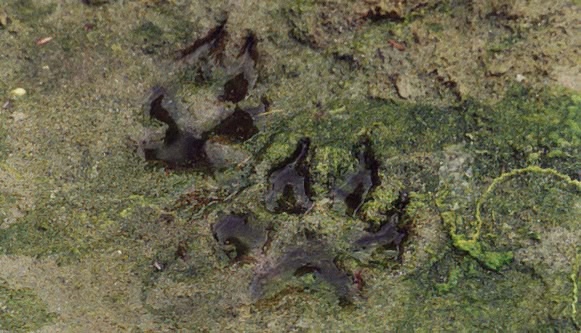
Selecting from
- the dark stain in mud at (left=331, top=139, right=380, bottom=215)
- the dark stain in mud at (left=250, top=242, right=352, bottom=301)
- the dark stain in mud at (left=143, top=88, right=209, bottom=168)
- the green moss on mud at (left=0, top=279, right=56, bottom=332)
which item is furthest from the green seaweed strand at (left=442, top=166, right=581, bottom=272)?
the green moss on mud at (left=0, top=279, right=56, bottom=332)

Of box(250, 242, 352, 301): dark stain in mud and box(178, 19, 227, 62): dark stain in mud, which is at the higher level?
box(178, 19, 227, 62): dark stain in mud

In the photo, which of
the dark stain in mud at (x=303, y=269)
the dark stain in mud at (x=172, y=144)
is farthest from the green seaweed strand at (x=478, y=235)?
the dark stain in mud at (x=172, y=144)

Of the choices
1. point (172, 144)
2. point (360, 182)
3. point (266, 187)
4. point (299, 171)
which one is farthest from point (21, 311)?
point (360, 182)

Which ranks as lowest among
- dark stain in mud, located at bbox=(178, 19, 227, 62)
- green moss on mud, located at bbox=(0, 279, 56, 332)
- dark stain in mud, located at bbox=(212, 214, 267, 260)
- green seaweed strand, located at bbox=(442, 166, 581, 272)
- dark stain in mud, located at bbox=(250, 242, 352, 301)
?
green moss on mud, located at bbox=(0, 279, 56, 332)

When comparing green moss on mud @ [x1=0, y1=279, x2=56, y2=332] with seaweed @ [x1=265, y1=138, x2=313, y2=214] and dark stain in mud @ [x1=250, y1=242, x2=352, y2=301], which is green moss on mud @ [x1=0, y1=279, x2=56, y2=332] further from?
seaweed @ [x1=265, y1=138, x2=313, y2=214]

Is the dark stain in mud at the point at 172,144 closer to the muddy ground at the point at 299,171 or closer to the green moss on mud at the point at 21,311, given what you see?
the muddy ground at the point at 299,171

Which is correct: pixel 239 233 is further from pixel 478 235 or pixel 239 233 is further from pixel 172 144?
pixel 478 235

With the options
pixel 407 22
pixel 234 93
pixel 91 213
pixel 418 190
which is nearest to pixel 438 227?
pixel 418 190

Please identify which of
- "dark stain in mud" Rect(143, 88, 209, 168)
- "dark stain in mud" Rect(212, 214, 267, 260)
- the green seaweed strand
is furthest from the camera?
"dark stain in mud" Rect(143, 88, 209, 168)

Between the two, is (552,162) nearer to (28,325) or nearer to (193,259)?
(193,259)

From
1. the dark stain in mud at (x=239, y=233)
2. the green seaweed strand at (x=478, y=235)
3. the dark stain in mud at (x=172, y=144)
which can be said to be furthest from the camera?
the dark stain in mud at (x=172, y=144)
